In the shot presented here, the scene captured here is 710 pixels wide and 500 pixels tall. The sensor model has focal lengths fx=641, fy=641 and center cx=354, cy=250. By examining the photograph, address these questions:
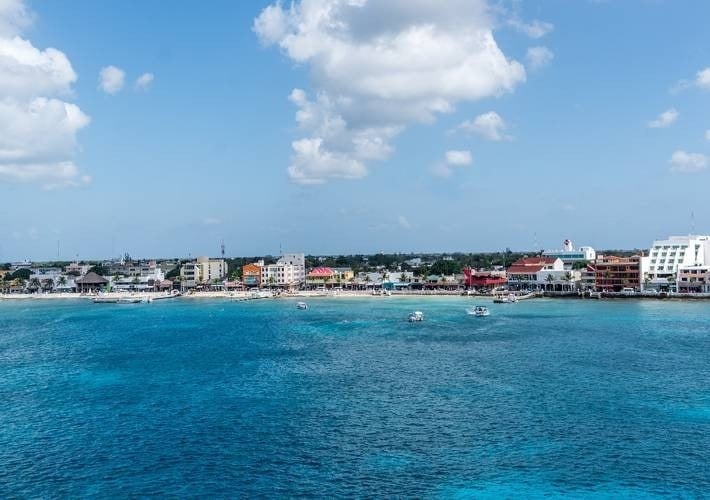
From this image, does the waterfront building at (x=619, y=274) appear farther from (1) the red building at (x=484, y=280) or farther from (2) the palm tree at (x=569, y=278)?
(1) the red building at (x=484, y=280)

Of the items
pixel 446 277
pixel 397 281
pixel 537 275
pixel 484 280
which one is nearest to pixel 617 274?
pixel 537 275

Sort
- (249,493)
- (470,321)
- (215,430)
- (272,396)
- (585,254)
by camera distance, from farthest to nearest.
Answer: (585,254), (470,321), (272,396), (215,430), (249,493)

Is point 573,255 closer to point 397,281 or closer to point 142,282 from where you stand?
point 397,281

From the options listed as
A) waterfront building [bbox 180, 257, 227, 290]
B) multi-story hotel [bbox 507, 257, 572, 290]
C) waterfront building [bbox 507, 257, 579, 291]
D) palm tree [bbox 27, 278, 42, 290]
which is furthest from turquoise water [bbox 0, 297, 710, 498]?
palm tree [bbox 27, 278, 42, 290]

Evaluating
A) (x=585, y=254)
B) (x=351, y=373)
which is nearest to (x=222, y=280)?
(x=585, y=254)

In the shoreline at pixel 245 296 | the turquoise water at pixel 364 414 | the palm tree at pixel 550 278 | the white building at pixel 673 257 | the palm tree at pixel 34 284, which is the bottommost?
the turquoise water at pixel 364 414

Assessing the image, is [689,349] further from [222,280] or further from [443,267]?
[222,280]

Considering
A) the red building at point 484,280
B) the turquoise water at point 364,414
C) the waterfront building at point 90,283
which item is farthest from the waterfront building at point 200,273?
the turquoise water at point 364,414
